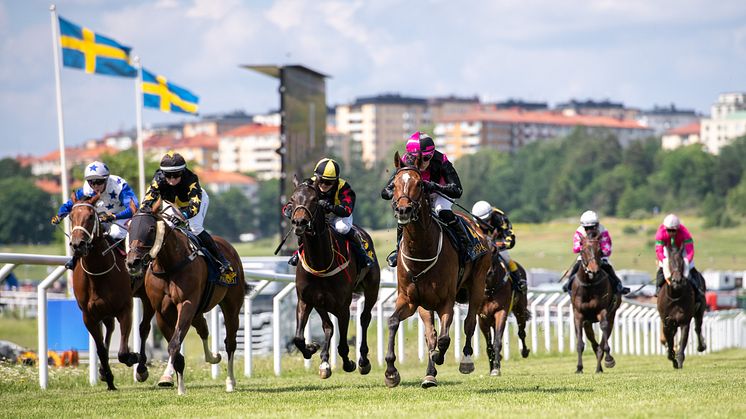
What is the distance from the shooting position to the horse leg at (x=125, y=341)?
13.6 meters

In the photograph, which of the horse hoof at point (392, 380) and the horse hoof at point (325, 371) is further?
the horse hoof at point (325, 371)

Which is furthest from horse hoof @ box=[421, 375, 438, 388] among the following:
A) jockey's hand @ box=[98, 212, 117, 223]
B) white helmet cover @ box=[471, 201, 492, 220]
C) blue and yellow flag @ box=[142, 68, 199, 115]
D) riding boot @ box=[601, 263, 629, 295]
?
blue and yellow flag @ box=[142, 68, 199, 115]

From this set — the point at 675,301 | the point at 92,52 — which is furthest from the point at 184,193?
the point at 92,52

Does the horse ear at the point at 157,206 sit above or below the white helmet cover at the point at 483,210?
above

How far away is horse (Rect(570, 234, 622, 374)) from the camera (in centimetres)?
1948

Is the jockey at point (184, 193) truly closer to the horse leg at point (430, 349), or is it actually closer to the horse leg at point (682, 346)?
the horse leg at point (430, 349)

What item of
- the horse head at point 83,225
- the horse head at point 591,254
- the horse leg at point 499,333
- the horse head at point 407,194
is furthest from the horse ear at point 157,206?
the horse head at point 591,254

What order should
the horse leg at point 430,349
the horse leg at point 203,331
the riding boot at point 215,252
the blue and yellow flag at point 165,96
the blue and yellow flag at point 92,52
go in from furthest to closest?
the blue and yellow flag at point 165,96
the blue and yellow flag at point 92,52
the horse leg at point 203,331
the riding boot at point 215,252
the horse leg at point 430,349

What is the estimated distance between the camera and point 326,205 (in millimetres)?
13898

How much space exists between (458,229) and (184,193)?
2.71 metres

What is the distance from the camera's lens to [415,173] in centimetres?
1266

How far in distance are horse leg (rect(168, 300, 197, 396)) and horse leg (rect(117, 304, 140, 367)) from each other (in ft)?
2.38

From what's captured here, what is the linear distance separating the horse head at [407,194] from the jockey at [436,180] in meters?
0.38

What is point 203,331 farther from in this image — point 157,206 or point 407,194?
point 407,194
